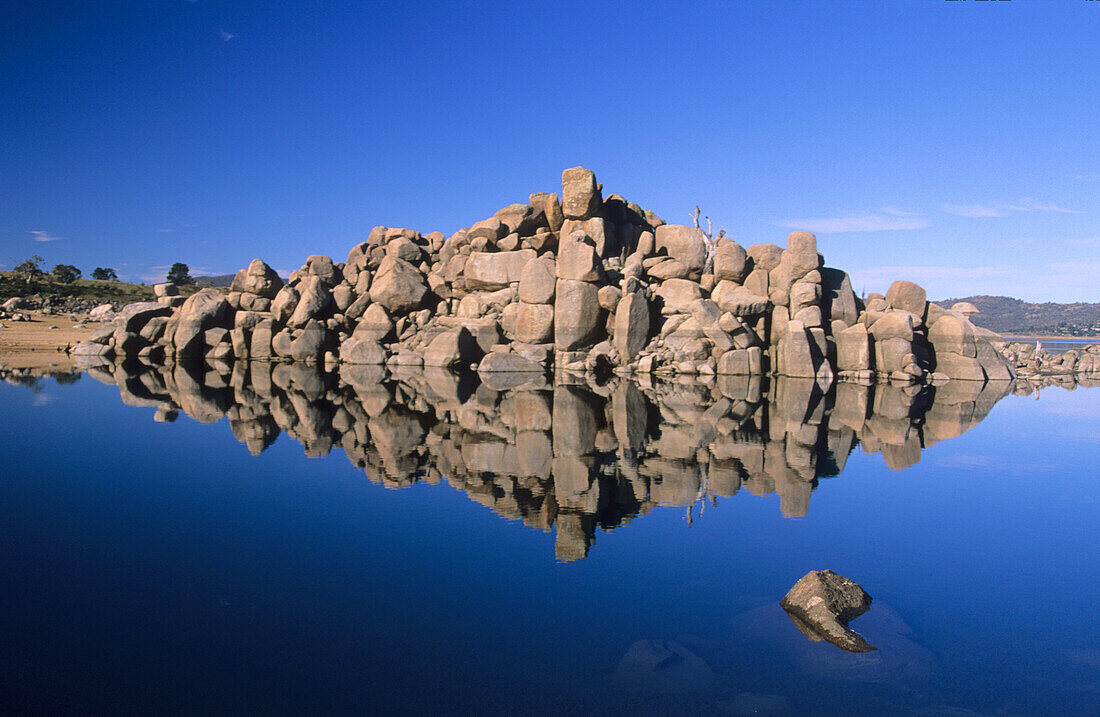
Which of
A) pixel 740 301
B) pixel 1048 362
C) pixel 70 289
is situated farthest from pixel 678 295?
pixel 70 289

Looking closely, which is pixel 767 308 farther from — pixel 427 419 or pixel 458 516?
pixel 458 516

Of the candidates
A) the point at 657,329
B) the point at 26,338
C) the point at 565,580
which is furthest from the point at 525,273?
the point at 26,338

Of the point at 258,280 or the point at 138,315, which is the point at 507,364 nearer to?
the point at 258,280

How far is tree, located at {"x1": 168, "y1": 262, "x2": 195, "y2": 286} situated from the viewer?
68.3m

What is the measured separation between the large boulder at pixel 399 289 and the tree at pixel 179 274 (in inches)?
1779

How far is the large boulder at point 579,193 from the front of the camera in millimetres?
30734

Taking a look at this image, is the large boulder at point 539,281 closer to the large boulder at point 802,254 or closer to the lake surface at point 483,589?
the large boulder at point 802,254

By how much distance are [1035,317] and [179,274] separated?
166 metres

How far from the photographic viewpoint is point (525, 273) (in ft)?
96.2

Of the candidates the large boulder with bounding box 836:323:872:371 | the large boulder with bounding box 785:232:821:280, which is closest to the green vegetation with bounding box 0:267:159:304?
the large boulder with bounding box 785:232:821:280

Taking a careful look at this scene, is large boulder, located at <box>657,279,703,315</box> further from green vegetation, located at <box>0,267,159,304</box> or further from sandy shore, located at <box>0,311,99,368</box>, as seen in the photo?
green vegetation, located at <box>0,267,159,304</box>

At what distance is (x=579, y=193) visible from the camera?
30875 mm

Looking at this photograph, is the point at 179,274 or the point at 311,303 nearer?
the point at 311,303

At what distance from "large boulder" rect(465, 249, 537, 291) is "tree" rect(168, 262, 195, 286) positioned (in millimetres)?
48926
